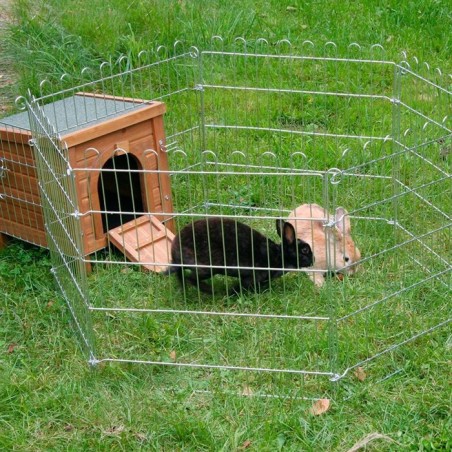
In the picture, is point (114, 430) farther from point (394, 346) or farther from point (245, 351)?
point (394, 346)

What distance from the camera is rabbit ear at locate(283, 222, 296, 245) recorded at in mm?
4967

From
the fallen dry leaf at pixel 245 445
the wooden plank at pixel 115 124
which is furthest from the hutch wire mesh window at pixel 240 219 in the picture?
the fallen dry leaf at pixel 245 445

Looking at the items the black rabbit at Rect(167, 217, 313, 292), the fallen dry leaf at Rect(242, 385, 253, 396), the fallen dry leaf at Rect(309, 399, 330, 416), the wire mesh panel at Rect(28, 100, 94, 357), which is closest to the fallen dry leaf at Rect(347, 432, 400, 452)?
the fallen dry leaf at Rect(309, 399, 330, 416)

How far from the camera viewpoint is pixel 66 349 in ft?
16.0

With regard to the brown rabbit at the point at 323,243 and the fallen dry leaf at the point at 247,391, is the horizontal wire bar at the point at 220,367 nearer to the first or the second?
the fallen dry leaf at the point at 247,391

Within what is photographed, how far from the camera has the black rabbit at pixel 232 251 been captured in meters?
5.07

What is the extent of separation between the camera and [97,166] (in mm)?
5383

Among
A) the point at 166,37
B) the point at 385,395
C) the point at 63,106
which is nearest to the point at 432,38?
the point at 166,37

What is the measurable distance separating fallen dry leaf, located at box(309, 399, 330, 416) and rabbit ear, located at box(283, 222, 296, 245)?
0.96 m

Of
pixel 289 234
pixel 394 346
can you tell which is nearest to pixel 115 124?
pixel 289 234

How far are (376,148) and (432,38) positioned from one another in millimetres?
2320

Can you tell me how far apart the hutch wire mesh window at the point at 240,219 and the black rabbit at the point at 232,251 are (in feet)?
0.13

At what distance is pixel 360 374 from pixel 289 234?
2.84 ft

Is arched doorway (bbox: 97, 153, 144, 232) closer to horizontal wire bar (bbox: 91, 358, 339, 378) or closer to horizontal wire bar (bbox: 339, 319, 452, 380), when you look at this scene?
horizontal wire bar (bbox: 91, 358, 339, 378)
